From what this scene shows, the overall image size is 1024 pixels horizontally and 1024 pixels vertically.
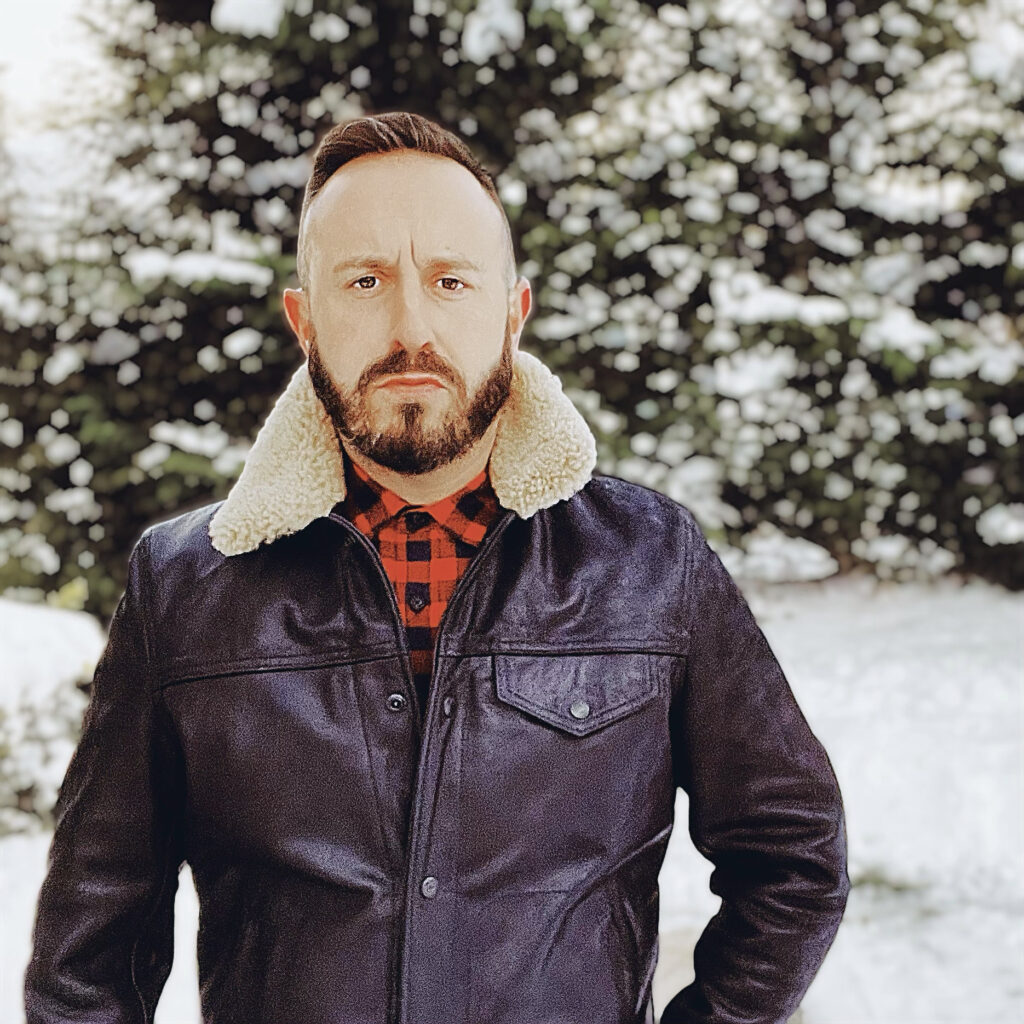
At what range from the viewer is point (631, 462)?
5.22 meters

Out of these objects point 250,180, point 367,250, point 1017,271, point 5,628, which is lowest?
point 5,628

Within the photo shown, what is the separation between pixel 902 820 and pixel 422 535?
3.69 metres

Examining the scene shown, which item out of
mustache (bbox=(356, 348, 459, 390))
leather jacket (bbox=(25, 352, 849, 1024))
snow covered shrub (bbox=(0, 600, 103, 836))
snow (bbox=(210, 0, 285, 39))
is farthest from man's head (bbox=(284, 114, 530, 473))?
snow (bbox=(210, 0, 285, 39))

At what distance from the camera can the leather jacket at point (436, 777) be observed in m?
1.30

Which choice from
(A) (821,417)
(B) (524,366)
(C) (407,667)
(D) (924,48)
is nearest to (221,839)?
(C) (407,667)

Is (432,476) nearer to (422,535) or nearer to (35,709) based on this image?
(422,535)

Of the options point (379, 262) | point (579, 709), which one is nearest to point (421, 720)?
point (579, 709)

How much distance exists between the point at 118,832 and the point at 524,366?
2.40ft

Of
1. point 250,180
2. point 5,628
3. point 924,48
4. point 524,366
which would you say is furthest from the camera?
point 924,48

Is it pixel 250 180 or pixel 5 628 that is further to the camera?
pixel 250 180

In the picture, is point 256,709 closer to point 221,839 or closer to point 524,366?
point 221,839

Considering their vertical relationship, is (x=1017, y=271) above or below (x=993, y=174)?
below

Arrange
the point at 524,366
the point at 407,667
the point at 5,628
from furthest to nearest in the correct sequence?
the point at 5,628
the point at 524,366
the point at 407,667

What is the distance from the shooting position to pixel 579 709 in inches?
52.8
